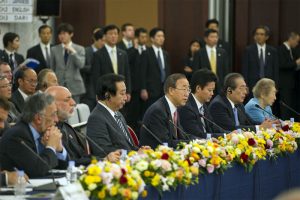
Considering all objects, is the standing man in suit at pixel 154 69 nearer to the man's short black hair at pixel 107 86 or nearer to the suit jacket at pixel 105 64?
the suit jacket at pixel 105 64

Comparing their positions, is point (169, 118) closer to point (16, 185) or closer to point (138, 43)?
point (16, 185)

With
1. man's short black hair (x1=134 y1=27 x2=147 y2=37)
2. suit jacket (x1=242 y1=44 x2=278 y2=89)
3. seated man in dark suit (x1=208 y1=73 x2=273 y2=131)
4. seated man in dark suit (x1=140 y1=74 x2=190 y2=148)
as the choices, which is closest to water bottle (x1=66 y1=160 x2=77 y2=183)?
seated man in dark suit (x1=140 y1=74 x2=190 y2=148)

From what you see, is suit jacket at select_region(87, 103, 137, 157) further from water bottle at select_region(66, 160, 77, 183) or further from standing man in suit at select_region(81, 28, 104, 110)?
standing man in suit at select_region(81, 28, 104, 110)

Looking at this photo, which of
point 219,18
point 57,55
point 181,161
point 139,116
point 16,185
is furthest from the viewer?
point 219,18

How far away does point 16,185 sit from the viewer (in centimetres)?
543

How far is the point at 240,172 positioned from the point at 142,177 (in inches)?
64.5

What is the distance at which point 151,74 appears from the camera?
1371cm

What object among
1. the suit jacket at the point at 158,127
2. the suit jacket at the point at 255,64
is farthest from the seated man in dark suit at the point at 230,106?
the suit jacket at the point at 255,64

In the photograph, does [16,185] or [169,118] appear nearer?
[16,185]

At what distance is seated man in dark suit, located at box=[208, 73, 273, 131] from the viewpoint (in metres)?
8.84

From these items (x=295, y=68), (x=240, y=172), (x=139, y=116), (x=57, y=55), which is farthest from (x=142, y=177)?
(x=295, y=68)

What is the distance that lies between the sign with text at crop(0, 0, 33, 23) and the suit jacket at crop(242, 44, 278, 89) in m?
3.53

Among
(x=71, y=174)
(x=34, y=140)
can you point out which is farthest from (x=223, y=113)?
(x=71, y=174)

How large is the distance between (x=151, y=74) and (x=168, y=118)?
5935mm
